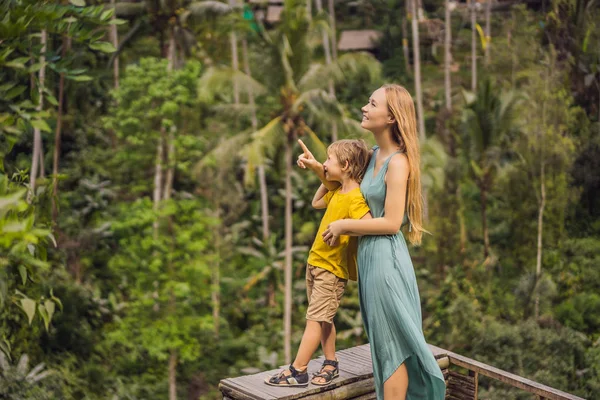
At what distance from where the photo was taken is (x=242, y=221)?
18531mm

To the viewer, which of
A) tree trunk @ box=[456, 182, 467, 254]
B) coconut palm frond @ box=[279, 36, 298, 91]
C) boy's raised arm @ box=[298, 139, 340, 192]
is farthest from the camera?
tree trunk @ box=[456, 182, 467, 254]

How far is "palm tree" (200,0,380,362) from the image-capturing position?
46.3ft

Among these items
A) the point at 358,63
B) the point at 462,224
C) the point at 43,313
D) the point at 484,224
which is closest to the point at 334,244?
the point at 43,313

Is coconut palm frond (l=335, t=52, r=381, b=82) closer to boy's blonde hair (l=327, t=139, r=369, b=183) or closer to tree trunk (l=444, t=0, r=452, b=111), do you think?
tree trunk (l=444, t=0, r=452, b=111)

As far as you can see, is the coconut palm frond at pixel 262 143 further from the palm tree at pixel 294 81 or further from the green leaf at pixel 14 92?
the green leaf at pixel 14 92

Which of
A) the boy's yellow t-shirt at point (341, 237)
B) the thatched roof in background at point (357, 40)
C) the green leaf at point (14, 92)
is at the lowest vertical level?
the boy's yellow t-shirt at point (341, 237)

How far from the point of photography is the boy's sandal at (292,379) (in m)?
3.49

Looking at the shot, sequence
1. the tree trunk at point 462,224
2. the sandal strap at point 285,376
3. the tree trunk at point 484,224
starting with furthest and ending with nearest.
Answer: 1. the tree trunk at point 462,224
2. the tree trunk at point 484,224
3. the sandal strap at point 285,376

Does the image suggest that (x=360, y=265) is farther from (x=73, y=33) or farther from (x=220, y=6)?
(x=220, y=6)

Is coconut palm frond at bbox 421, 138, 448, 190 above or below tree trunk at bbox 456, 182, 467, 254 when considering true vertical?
above

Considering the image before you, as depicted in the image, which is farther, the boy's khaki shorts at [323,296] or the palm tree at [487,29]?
the palm tree at [487,29]

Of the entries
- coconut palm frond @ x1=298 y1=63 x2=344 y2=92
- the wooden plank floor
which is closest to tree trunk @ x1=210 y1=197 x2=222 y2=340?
coconut palm frond @ x1=298 y1=63 x2=344 y2=92

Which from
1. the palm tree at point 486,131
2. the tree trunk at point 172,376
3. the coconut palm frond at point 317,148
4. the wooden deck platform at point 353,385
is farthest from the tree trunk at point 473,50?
the wooden deck platform at point 353,385

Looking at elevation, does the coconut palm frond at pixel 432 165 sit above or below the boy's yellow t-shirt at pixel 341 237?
below
